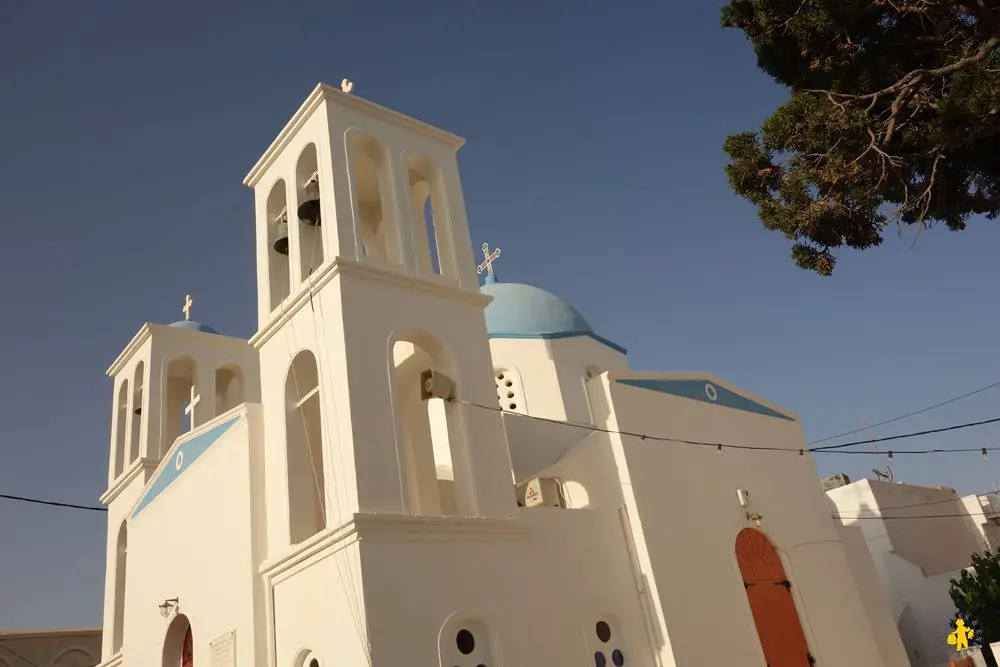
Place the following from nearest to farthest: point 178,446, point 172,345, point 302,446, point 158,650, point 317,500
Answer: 1. point 302,446
2. point 317,500
3. point 158,650
4. point 178,446
5. point 172,345

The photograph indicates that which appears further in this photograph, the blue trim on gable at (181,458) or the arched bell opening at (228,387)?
the arched bell opening at (228,387)

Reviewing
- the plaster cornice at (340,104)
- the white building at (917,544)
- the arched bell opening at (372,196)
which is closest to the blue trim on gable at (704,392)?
the arched bell opening at (372,196)

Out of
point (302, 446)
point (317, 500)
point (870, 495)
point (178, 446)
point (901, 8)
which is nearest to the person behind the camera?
point (901, 8)

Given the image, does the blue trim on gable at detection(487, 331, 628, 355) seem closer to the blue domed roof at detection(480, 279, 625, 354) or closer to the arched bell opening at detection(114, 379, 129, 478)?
the blue domed roof at detection(480, 279, 625, 354)

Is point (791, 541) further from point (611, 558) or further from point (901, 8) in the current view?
point (901, 8)

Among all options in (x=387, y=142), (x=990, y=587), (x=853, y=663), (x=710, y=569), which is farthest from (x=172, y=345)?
(x=990, y=587)

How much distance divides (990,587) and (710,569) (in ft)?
22.7

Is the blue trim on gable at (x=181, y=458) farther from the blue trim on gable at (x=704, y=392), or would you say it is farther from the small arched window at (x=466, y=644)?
the blue trim on gable at (x=704, y=392)

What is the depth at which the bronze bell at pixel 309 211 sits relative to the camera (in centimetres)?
941

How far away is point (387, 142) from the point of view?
9781 millimetres

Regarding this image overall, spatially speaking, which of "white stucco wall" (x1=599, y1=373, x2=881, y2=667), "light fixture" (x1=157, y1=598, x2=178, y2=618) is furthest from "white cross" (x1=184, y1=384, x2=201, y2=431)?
"white stucco wall" (x1=599, y1=373, x2=881, y2=667)

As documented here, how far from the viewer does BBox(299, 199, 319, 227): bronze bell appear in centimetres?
941

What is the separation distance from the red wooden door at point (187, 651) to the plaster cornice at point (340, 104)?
5.65 m

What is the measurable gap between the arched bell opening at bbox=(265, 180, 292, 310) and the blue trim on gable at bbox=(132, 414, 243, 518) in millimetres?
1571
